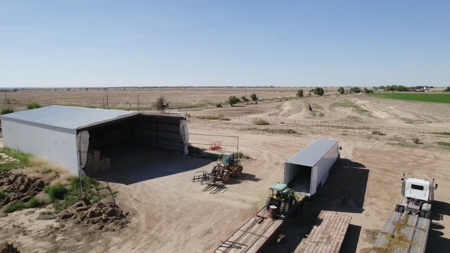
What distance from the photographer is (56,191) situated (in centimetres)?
1859

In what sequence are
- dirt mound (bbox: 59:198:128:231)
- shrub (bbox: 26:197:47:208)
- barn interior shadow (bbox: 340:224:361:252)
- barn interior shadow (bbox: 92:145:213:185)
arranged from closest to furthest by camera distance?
barn interior shadow (bbox: 340:224:361:252) → dirt mound (bbox: 59:198:128:231) → shrub (bbox: 26:197:47:208) → barn interior shadow (bbox: 92:145:213:185)

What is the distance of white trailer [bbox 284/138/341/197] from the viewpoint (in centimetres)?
1805

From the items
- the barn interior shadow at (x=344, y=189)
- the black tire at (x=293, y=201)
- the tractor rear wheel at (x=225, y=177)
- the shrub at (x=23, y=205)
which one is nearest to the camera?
the black tire at (x=293, y=201)

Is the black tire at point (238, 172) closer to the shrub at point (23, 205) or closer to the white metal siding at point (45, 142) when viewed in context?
the white metal siding at point (45, 142)

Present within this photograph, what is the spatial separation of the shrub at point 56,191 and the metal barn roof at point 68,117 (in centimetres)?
457

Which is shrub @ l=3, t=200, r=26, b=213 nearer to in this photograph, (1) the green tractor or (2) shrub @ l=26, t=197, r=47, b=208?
(2) shrub @ l=26, t=197, r=47, b=208

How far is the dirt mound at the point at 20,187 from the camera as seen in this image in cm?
1834

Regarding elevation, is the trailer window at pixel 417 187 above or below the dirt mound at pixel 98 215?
above

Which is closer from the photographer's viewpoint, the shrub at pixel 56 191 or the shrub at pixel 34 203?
the shrub at pixel 34 203

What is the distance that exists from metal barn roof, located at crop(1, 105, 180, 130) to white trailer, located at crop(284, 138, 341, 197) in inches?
550

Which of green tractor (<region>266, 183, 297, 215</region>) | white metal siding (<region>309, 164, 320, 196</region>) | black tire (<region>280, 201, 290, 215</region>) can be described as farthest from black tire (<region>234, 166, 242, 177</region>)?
black tire (<region>280, 201, 290, 215</region>)

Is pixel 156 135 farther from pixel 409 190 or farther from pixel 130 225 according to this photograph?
pixel 409 190

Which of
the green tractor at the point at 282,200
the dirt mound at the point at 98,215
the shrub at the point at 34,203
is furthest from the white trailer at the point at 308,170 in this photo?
the shrub at the point at 34,203

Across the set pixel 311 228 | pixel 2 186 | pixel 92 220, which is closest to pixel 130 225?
pixel 92 220
